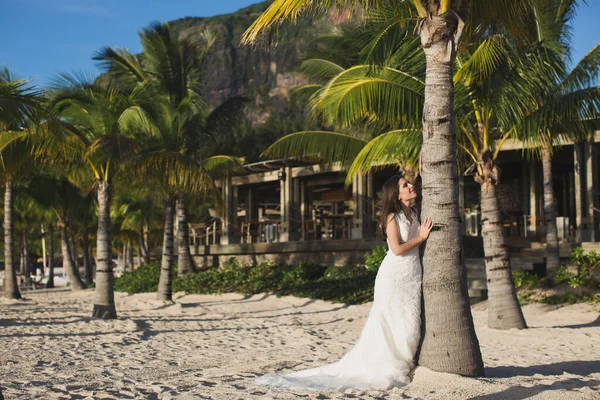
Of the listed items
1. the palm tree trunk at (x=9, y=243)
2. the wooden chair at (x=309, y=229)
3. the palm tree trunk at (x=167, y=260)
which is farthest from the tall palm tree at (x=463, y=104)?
the palm tree trunk at (x=9, y=243)

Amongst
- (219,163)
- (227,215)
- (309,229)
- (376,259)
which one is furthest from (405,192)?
(227,215)

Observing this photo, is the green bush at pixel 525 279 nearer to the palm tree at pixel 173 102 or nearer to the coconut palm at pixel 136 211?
the palm tree at pixel 173 102

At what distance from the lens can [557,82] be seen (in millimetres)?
11117

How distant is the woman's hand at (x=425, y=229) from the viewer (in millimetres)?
5508

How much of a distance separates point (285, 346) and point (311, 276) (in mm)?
9250

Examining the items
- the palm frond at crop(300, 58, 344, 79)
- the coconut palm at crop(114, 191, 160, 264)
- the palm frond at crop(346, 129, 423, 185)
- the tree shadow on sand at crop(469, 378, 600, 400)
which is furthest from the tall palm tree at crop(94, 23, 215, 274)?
the tree shadow on sand at crop(469, 378, 600, 400)

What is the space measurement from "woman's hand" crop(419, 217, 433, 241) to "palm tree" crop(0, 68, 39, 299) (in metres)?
8.22

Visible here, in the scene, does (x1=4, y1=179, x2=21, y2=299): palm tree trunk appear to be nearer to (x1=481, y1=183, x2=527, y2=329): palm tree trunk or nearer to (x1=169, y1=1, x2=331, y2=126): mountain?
(x1=481, y1=183, x2=527, y2=329): palm tree trunk

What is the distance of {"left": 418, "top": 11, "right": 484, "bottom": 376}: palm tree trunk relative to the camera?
17.6 ft

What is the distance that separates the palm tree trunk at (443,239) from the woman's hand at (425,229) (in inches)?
1.7

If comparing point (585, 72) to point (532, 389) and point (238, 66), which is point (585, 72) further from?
point (238, 66)

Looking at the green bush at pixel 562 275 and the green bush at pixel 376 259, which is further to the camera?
the green bush at pixel 376 259

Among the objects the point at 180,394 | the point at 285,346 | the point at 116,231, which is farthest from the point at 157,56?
the point at 116,231

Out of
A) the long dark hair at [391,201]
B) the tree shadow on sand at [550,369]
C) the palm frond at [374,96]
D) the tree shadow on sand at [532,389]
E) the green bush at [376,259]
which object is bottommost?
the tree shadow on sand at [550,369]
